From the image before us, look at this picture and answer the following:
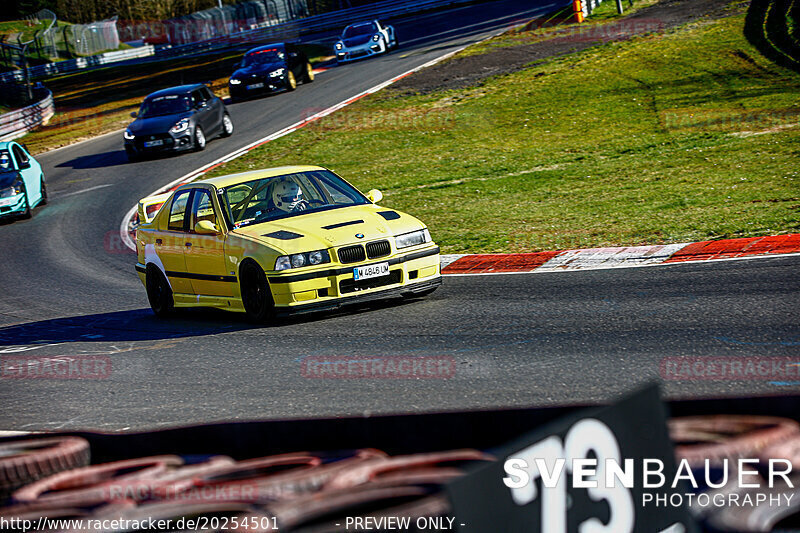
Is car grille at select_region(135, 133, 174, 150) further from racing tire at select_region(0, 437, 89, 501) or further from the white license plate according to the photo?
racing tire at select_region(0, 437, 89, 501)

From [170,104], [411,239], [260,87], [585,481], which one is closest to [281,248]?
[411,239]

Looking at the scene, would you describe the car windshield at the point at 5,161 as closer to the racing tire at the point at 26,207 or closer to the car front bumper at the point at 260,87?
the racing tire at the point at 26,207

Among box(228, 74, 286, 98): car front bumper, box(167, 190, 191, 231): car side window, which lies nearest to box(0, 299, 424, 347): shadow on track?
box(167, 190, 191, 231): car side window

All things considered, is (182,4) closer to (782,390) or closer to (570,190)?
(570,190)

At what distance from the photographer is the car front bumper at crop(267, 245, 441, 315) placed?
855cm

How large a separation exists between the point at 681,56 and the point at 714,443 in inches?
881

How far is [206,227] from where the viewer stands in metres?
9.39

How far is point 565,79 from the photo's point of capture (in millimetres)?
24609

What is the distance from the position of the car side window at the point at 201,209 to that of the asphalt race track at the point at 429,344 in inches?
40.7

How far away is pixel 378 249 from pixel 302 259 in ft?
2.41

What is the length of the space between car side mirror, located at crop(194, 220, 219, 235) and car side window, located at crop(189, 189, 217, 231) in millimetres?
265

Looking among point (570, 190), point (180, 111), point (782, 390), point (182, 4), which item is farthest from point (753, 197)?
point (182, 4)

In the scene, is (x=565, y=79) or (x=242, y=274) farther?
(x=565, y=79)

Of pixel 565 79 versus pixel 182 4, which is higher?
pixel 182 4
